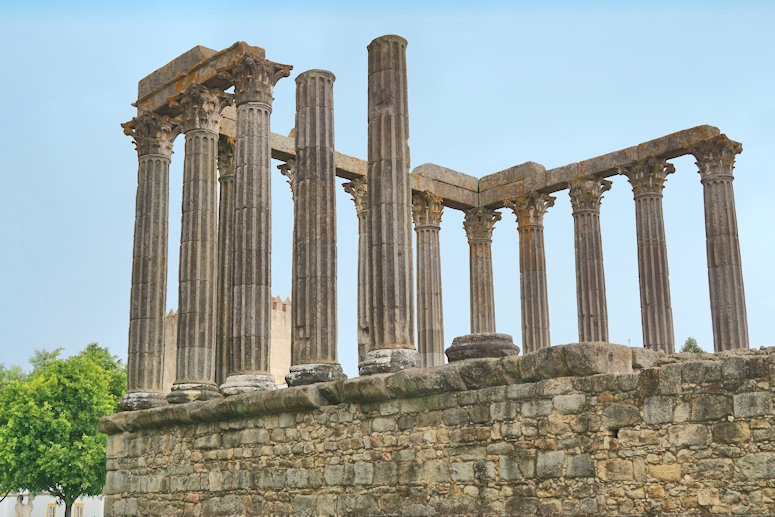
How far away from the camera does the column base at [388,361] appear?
15.9 m

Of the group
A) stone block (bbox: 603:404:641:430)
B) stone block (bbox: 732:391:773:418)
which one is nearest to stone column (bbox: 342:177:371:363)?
stone block (bbox: 603:404:641:430)

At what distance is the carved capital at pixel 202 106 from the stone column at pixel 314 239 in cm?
279

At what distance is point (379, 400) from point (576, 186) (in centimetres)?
1608

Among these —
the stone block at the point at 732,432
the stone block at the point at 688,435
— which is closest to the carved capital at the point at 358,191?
the stone block at the point at 688,435

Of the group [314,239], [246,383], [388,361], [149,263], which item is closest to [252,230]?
[314,239]

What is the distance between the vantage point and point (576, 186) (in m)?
29.0

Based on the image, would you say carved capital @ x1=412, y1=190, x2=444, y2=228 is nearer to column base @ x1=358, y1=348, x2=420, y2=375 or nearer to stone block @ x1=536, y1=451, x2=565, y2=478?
column base @ x1=358, y1=348, x2=420, y2=375

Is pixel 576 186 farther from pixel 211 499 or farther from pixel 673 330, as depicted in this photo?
pixel 211 499

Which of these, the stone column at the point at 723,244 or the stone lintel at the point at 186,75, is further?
the stone column at the point at 723,244

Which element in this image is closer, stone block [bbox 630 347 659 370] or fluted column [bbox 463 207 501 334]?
stone block [bbox 630 347 659 370]

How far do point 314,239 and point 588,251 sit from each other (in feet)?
42.4

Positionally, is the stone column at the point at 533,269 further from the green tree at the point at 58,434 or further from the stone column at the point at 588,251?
the green tree at the point at 58,434

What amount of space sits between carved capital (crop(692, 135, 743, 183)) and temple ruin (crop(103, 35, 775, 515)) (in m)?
0.06

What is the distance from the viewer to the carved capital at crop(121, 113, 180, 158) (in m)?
22.9
